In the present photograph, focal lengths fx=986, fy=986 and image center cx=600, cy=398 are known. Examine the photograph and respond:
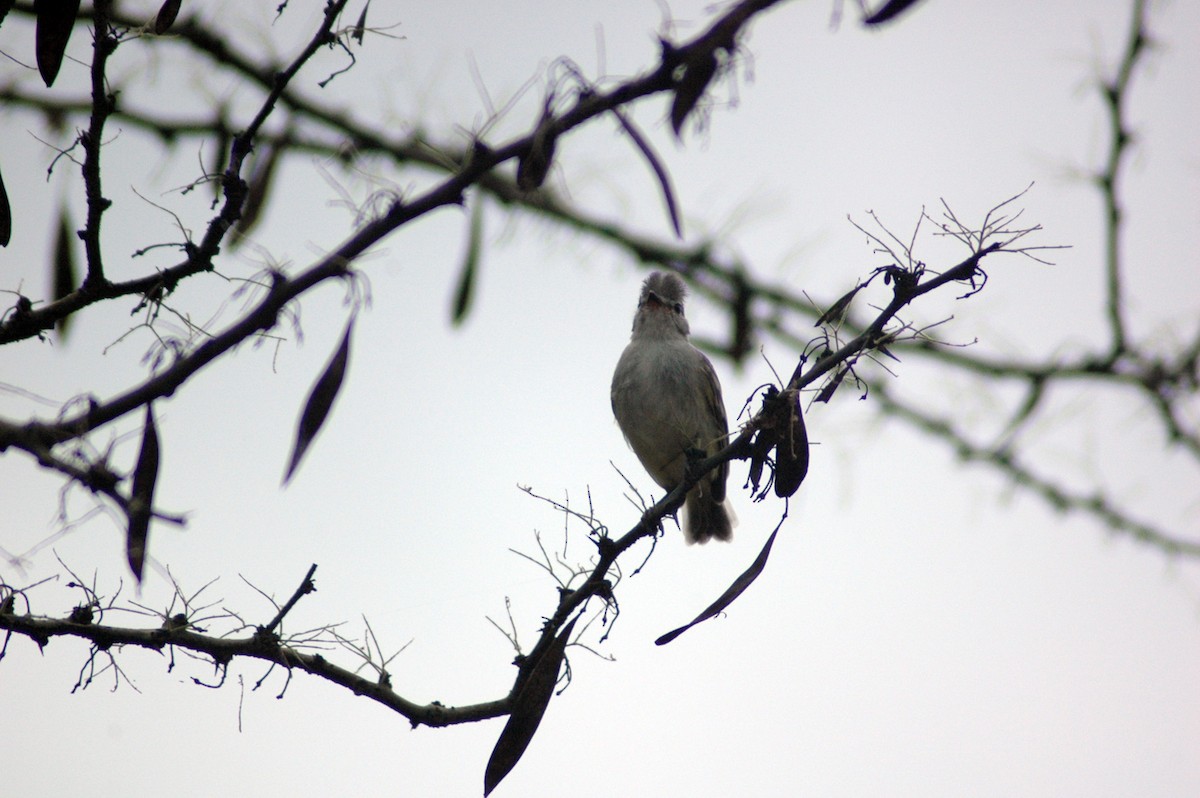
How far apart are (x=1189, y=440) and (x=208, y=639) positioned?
14.4ft

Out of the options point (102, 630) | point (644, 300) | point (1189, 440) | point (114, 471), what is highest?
point (644, 300)

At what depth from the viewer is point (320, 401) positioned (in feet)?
6.32

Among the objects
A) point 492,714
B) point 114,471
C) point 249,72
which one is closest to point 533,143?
point 114,471

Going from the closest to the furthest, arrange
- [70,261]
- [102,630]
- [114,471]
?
[114,471] → [102,630] → [70,261]

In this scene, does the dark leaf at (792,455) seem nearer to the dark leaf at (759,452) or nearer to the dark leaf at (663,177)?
the dark leaf at (759,452)

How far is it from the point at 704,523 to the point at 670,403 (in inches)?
39.5

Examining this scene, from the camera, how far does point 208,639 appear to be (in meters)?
2.45

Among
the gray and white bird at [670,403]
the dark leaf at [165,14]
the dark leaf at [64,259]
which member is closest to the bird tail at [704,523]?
the gray and white bird at [670,403]

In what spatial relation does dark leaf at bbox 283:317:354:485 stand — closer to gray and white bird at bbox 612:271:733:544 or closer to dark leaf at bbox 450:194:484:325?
dark leaf at bbox 450:194:484:325

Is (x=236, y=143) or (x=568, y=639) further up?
(x=236, y=143)

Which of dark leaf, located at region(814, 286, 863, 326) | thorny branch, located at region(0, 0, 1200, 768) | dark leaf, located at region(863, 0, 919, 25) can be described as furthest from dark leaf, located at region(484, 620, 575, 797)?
dark leaf, located at region(863, 0, 919, 25)

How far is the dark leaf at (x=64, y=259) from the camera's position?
11.1 ft

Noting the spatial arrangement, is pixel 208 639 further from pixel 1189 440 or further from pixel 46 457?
pixel 1189 440

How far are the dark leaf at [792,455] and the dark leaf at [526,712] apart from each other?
0.65 metres
